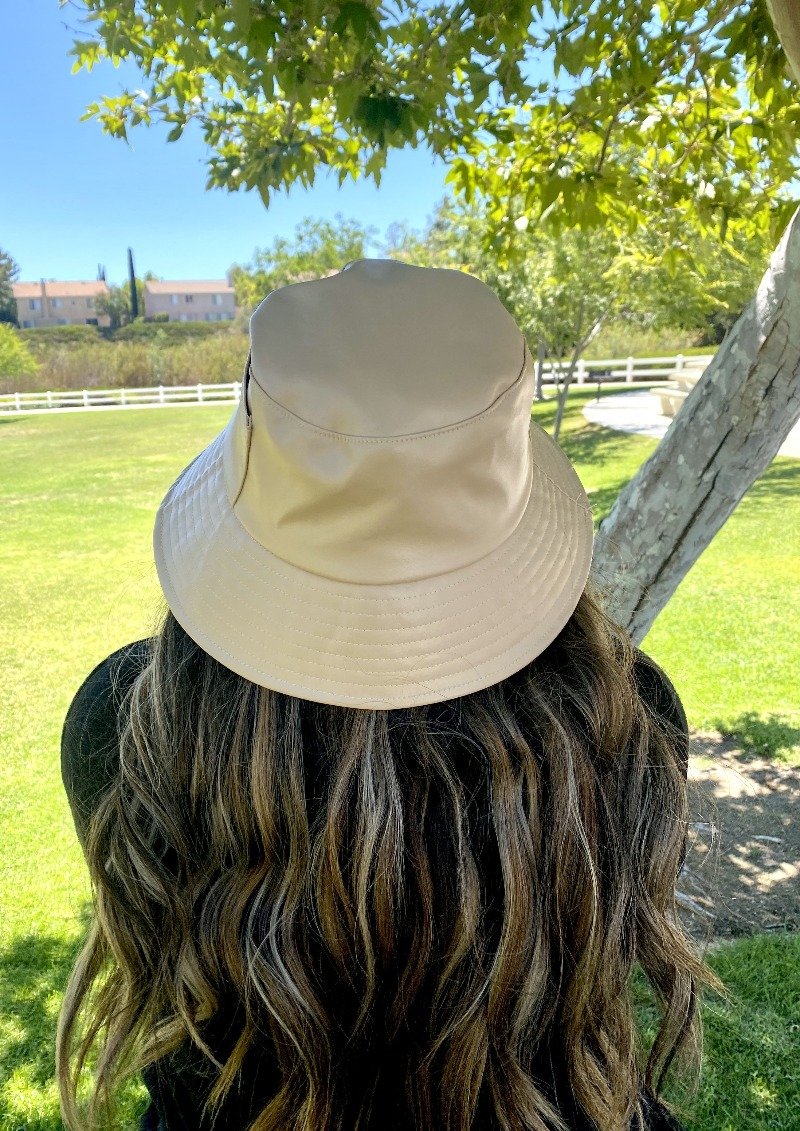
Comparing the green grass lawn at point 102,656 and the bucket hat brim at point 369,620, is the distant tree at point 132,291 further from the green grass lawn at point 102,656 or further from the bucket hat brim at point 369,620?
the bucket hat brim at point 369,620

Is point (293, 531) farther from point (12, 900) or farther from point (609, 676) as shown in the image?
point (12, 900)

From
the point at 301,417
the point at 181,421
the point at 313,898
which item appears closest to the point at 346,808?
the point at 313,898

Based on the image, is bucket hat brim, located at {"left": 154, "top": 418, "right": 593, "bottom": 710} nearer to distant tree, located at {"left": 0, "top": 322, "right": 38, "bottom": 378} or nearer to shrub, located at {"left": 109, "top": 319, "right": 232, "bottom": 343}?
distant tree, located at {"left": 0, "top": 322, "right": 38, "bottom": 378}

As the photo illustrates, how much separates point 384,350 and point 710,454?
176 centimetres

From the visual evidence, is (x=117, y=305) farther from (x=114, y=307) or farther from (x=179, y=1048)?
(x=179, y=1048)

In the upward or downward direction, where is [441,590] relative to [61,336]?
upward

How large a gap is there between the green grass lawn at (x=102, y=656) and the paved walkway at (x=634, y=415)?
5.30ft

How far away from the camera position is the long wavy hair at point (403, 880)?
887 millimetres

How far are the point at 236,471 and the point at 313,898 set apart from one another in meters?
0.48

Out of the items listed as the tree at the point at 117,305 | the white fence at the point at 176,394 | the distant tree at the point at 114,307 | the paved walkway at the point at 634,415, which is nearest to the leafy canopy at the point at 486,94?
the paved walkway at the point at 634,415

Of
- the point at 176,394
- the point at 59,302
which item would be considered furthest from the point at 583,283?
the point at 59,302

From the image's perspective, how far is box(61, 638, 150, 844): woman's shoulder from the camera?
3.70 feet

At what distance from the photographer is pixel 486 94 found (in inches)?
101

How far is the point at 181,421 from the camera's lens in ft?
88.0
